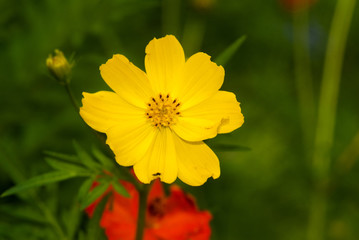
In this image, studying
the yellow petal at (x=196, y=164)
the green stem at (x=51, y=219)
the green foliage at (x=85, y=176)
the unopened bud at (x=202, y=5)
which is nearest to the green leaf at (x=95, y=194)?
the green foliage at (x=85, y=176)

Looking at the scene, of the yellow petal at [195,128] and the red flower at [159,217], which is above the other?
the yellow petal at [195,128]

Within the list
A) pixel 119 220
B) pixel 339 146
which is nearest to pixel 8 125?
pixel 119 220

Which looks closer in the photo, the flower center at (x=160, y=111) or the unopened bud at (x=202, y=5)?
the flower center at (x=160, y=111)

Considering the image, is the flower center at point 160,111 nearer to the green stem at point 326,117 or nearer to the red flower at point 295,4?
the green stem at point 326,117

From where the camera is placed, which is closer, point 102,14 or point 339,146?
point 102,14

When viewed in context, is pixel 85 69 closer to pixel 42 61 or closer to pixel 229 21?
pixel 42 61

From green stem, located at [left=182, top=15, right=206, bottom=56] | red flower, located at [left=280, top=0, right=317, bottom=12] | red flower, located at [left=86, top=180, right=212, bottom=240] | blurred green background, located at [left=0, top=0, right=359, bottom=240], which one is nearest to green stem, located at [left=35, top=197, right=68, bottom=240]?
blurred green background, located at [left=0, top=0, right=359, bottom=240]

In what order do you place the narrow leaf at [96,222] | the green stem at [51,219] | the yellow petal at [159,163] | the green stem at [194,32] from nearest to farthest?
1. the yellow petal at [159,163]
2. the narrow leaf at [96,222]
3. the green stem at [51,219]
4. the green stem at [194,32]

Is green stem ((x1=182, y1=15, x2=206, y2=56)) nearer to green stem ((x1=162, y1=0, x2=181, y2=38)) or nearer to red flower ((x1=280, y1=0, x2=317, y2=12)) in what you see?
green stem ((x1=162, y1=0, x2=181, y2=38))
